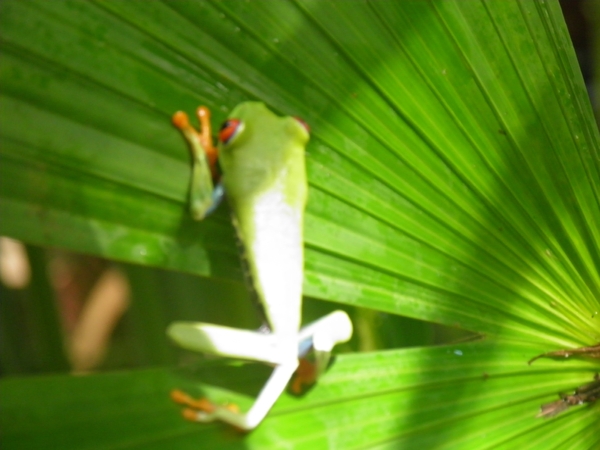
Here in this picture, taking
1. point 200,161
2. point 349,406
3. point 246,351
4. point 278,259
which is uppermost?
point 200,161

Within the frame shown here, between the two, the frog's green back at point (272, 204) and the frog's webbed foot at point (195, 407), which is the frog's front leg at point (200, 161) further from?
the frog's webbed foot at point (195, 407)

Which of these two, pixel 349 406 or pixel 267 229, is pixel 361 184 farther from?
pixel 349 406

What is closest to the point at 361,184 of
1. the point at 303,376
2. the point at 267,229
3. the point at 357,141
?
the point at 357,141

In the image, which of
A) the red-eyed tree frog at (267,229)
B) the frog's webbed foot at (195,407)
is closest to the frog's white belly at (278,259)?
the red-eyed tree frog at (267,229)

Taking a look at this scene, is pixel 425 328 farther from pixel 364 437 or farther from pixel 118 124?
pixel 118 124

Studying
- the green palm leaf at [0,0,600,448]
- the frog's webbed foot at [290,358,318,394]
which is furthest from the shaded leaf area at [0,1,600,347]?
the frog's webbed foot at [290,358,318,394]

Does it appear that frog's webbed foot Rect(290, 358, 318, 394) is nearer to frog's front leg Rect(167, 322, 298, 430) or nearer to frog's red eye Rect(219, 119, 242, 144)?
frog's front leg Rect(167, 322, 298, 430)

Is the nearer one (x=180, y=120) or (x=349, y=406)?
(x=180, y=120)

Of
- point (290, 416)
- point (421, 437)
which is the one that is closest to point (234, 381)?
point (290, 416)
